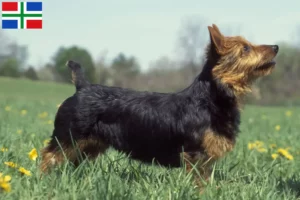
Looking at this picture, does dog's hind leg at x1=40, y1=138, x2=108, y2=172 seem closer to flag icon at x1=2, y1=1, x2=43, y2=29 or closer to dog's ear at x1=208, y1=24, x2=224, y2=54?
dog's ear at x1=208, y1=24, x2=224, y2=54

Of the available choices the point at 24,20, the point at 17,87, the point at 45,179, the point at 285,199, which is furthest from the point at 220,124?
the point at 17,87

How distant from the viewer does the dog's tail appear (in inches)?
196

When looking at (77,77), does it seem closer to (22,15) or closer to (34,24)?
(34,24)

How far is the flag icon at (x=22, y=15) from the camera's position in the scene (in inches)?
312

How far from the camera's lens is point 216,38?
455 cm

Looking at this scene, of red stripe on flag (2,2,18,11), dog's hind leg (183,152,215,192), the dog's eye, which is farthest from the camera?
red stripe on flag (2,2,18,11)

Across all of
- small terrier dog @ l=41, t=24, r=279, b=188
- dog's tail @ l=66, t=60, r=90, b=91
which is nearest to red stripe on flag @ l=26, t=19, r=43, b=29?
dog's tail @ l=66, t=60, r=90, b=91

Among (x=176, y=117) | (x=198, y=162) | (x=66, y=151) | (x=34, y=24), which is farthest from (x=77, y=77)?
(x=34, y=24)

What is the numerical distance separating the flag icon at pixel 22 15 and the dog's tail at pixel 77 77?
3062 mm

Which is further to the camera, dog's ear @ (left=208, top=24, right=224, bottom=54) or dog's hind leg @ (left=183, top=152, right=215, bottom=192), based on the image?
dog's ear @ (left=208, top=24, right=224, bottom=54)

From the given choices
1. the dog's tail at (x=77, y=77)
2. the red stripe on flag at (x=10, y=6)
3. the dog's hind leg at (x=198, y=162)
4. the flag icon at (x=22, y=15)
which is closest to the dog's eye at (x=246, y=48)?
the dog's hind leg at (x=198, y=162)

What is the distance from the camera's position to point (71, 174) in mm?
3717

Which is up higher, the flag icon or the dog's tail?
the flag icon

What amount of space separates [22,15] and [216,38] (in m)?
4.69
